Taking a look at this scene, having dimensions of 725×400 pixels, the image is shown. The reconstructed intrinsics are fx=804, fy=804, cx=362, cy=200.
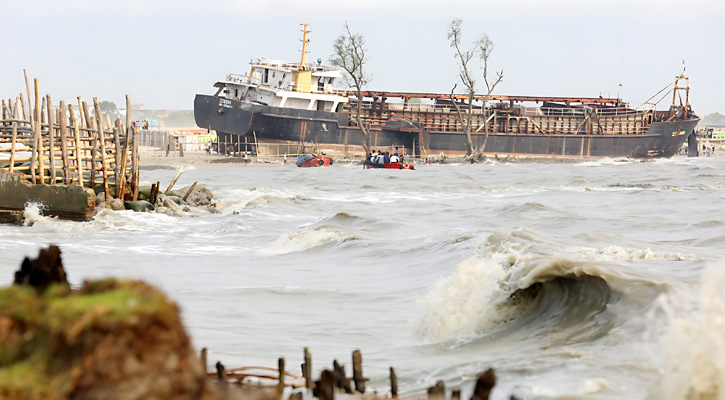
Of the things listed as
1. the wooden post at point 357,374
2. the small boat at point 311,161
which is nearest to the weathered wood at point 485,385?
the wooden post at point 357,374

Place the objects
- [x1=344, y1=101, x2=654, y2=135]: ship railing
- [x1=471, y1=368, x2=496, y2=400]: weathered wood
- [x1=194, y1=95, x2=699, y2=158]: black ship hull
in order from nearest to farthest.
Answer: [x1=471, y1=368, x2=496, y2=400]: weathered wood < [x1=194, y1=95, x2=699, y2=158]: black ship hull < [x1=344, y1=101, x2=654, y2=135]: ship railing

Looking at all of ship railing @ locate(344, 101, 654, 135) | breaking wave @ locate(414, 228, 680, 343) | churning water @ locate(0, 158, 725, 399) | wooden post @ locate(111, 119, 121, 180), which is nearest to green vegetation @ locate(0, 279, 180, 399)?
churning water @ locate(0, 158, 725, 399)

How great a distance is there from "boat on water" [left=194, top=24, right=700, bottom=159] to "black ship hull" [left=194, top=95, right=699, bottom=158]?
80 millimetres

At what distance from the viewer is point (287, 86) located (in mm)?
61281

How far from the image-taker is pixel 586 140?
66.8m

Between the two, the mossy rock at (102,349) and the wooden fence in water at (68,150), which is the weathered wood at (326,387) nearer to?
the mossy rock at (102,349)

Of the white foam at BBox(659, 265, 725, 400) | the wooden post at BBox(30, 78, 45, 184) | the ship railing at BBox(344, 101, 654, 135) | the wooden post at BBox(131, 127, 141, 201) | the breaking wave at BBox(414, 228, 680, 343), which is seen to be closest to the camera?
the white foam at BBox(659, 265, 725, 400)

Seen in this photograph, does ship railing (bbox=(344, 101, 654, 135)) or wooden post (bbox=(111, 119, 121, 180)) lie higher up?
ship railing (bbox=(344, 101, 654, 135))

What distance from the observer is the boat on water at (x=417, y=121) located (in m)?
59.4

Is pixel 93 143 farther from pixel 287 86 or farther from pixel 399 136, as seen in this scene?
pixel 399 136

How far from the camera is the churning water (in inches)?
212

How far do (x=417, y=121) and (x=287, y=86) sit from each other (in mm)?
11424

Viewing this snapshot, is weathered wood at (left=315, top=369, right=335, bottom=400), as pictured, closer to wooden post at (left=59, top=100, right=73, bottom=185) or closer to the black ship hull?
wooden post at (left=59, top=100, right=73, bottom=185)

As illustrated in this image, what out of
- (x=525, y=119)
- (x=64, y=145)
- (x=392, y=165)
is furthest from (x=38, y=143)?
(x=525, y=119)
